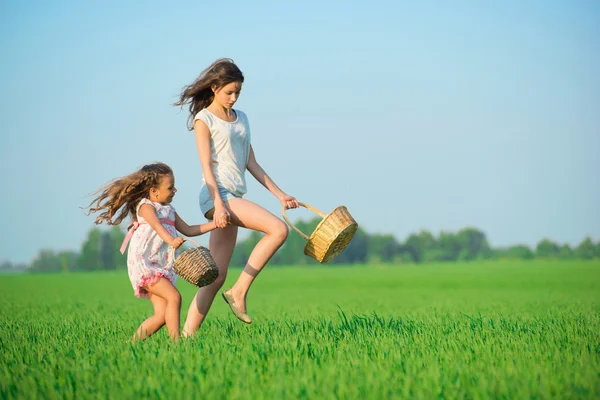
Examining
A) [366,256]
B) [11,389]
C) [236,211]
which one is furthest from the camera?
[366,256]

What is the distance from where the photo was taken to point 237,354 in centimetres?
516

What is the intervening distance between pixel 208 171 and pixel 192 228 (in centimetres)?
65

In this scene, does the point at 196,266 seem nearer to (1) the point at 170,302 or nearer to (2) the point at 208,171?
(1) the point at 170,302

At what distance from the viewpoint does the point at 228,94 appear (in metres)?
6.34

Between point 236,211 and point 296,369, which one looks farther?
point 236,211

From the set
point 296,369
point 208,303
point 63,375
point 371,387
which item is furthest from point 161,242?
point 371,387

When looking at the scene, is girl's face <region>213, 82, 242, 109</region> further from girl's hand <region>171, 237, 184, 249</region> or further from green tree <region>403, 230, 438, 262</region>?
green tree <region>403, 230, 438, 262</region>

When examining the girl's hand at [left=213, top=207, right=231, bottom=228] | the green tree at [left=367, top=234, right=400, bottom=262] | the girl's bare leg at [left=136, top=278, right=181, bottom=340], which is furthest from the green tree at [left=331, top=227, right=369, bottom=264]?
the girl's hand at [left=213, top=207, right=231, bottom=228]

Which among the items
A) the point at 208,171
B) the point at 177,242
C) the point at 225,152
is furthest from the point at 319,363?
the point at 225,152

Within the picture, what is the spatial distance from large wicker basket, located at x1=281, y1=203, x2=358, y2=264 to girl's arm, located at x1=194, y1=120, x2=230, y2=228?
0.64 m

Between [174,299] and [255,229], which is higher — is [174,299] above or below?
below

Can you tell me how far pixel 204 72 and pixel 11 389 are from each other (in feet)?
10.9

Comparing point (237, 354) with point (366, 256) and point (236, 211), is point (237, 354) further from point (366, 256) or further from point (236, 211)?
point (366, 256)

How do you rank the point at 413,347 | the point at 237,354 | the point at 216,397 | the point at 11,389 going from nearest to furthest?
the point at 216,397 → the point at 11,389 → the point at 237,354 → the point at 413,347
